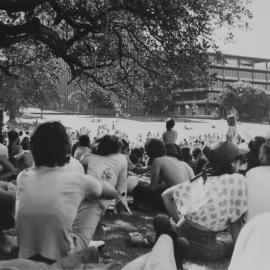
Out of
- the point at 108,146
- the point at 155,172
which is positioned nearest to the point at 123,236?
the point at 108,146

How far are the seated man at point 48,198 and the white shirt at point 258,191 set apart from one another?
113 cm

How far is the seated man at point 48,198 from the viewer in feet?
9.82

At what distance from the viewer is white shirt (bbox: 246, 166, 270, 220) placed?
10.8 feet

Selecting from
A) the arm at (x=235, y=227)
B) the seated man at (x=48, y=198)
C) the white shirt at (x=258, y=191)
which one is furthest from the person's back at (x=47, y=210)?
the arm at (x=235, y=227)

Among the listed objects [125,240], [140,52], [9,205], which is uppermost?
[140,52]

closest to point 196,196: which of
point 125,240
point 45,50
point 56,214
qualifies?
point 125,240

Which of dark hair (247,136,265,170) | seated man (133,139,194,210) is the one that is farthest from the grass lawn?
dark hair (247,136,265,170)

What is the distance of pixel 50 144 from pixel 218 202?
175 centimetres

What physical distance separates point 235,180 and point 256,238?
270 cm

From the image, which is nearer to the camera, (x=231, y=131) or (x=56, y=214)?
(x=56, y=214)

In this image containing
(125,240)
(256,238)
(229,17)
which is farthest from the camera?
(229,17)

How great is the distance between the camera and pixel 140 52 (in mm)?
13750

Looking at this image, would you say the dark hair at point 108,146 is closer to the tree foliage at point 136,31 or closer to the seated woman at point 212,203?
the seated woman at point 212,203

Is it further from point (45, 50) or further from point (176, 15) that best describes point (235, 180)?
point (45, 50)
